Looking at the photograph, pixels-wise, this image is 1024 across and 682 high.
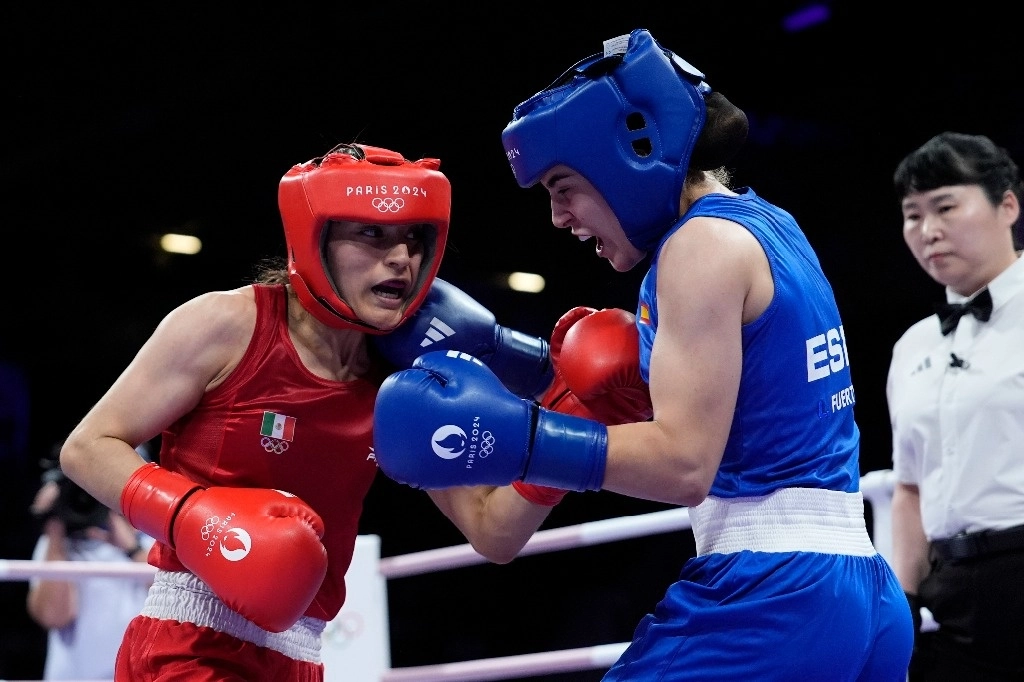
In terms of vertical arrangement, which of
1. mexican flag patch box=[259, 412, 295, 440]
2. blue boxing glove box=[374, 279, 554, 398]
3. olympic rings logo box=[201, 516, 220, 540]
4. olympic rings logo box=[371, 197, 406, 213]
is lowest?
olympic rings logo box=[201, 516, 220, 540]

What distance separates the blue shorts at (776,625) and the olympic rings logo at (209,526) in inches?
27.1

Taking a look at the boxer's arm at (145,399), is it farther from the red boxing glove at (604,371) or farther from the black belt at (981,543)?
the black belt at (981,543)

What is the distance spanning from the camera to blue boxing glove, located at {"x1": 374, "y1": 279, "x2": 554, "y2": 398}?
2180mm

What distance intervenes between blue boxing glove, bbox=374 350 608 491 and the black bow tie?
162 centimetres

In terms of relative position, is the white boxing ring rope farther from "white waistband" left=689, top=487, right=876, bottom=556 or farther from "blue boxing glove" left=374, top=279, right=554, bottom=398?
"white waistband" left=689, top=487, right=876, bottom=556

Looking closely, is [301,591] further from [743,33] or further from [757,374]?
[743,33]

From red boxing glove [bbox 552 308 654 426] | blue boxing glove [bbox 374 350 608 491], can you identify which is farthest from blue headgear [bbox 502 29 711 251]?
blue boxing glove [bbox 374 350 608 491]

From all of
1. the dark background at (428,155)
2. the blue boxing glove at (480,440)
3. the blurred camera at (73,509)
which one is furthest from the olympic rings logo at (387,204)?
the dark background at (428,155)

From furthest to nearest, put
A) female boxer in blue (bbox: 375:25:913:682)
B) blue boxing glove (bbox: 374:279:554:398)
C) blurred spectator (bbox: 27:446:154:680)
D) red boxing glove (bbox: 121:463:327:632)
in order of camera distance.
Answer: blurred spectator (bbox: 27:446:154:680) < blue boxing glove (bbox: 374:279:554:398) < red boxing glove (bbox: 121:463:327:632) < female boxer in blue (bbox: 375:25:913:682)

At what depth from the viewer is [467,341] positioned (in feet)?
7.31

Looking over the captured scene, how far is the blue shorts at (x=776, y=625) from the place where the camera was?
1.58 meters

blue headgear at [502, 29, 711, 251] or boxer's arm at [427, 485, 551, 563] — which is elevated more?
blue headgear at [502, 29, 711, 251]

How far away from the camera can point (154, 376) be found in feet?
6.57

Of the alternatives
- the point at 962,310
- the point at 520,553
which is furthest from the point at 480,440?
the point at 962,310
